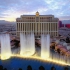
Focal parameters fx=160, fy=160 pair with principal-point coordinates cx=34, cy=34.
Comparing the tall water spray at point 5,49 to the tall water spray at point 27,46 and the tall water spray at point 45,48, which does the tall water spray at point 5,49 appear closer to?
the tall water spray at point 27,46

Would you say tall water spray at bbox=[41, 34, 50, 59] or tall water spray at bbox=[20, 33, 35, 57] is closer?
tall water spray at bbox=[41, 34, 50, 59]

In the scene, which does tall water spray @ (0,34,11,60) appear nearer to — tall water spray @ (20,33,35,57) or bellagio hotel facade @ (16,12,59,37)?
tall water spray @ (20,33,35,57)

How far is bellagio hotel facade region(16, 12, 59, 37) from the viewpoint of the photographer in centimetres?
3601

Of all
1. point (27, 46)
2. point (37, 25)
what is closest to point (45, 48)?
point (27, 46)

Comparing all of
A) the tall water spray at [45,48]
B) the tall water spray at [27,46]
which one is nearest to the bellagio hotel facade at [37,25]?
the tall water spray at [27,46]

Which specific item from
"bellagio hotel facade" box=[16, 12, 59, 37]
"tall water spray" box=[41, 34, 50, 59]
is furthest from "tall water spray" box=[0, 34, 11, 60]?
"bellagio hotel facade" box=[16, 12, 59, 37]

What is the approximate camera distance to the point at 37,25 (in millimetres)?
36812

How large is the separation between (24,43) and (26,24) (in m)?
15.7

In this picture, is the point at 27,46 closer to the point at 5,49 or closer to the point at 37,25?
the point at 5,49

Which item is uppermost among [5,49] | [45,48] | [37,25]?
[37,25]

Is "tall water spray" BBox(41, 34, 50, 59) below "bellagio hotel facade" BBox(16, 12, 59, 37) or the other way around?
below

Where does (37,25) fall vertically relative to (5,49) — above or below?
above

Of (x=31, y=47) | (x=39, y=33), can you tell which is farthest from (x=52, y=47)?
(x=39, y=33)

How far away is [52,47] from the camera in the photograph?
23.8 m
